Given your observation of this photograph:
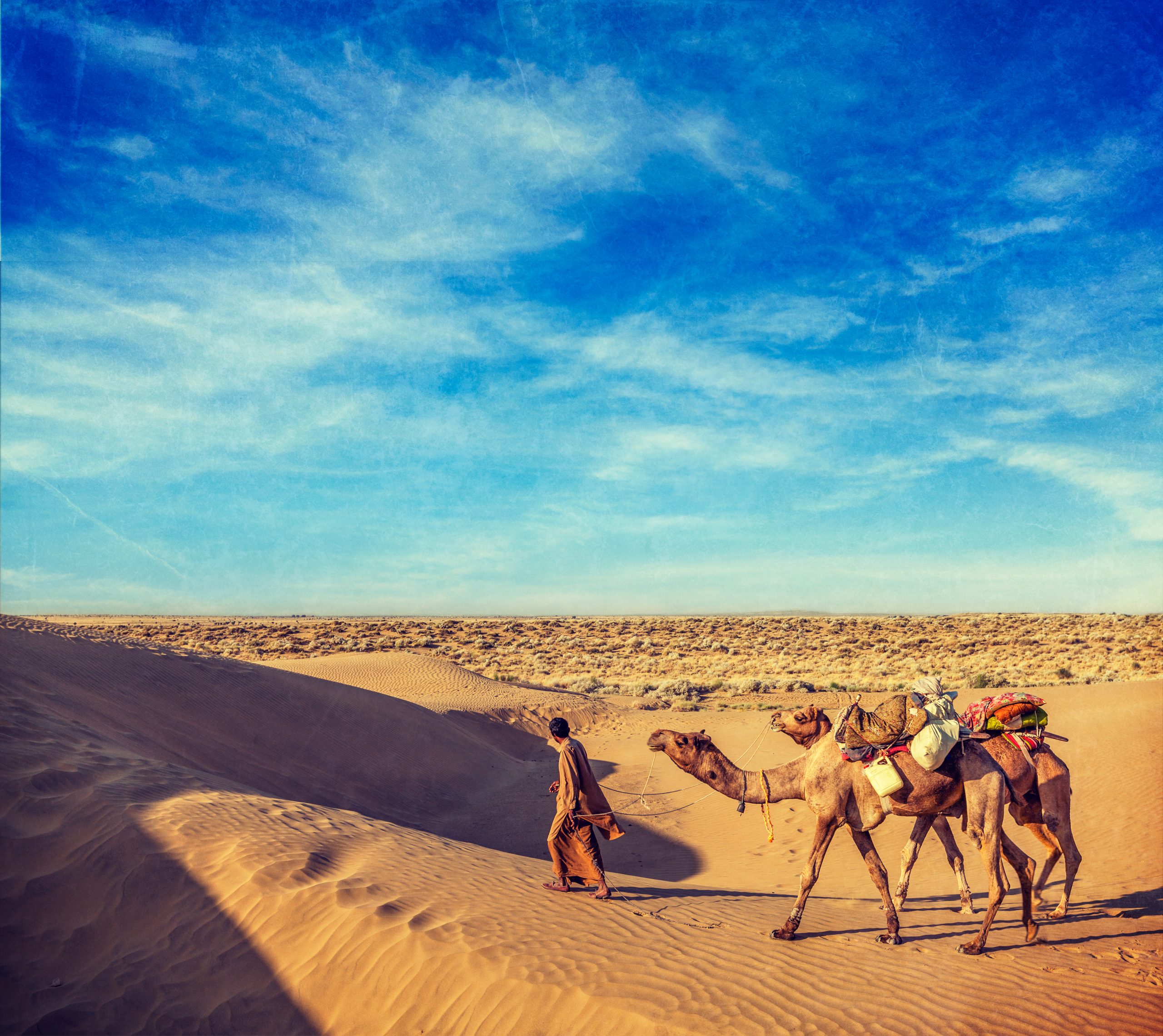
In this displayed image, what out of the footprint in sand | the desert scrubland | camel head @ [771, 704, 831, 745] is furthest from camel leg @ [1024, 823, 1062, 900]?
the desert scrubland

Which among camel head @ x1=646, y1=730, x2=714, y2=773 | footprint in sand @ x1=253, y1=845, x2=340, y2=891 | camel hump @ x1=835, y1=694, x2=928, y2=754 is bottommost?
footprint in sand @ x1=253, y1=845, x2=340, y2=891

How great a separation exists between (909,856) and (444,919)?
6.66 meters

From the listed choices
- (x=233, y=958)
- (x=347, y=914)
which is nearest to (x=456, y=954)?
(x=347, y=914)

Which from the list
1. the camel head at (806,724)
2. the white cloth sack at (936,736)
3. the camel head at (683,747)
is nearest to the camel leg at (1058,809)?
the white cloth sack at (936,736)

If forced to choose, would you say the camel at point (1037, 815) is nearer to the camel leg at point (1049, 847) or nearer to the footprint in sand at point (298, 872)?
the camel leg at point (1049, 847)

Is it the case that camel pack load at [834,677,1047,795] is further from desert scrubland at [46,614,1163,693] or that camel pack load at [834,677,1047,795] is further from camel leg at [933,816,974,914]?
desert scrubland at [46,614,1163,693]

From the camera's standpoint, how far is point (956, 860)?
10.3 metres

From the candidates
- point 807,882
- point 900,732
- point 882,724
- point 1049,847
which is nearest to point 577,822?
point 807,882

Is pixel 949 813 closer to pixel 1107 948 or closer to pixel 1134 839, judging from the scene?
pixel 1107 948

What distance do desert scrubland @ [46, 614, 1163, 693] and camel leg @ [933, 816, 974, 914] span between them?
20136 mm

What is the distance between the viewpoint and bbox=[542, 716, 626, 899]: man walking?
8.98 meters

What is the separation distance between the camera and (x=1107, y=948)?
8.38 metres

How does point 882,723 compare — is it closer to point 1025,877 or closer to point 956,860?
point 1025,877

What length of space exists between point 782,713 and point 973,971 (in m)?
3.10
